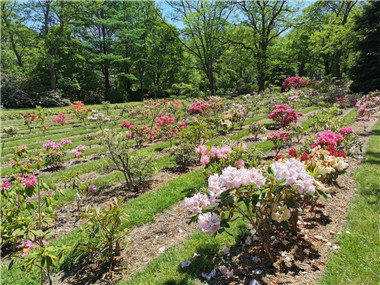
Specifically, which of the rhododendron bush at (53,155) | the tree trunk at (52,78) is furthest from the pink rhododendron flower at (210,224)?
the tree trunk at (52,78)

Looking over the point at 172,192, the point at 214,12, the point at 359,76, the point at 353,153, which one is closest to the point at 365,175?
the point at 353,153

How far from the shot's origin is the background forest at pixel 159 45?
64.0 ft

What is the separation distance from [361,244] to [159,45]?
1112 inches

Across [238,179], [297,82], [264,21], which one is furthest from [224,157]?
[264,21]

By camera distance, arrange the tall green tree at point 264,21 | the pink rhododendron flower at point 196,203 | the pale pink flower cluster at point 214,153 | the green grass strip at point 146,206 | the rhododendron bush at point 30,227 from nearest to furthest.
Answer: the rhododendron bush at point 30,227 < the pink rhododendron flower at point 196,203 < the green grass strip at point 146,206 < the pale pink flower cluster at point 214,153 < the tall green tree at point 264,21

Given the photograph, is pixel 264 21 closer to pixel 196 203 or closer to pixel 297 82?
pixel 297 82

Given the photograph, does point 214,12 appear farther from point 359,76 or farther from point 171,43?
point 359,76

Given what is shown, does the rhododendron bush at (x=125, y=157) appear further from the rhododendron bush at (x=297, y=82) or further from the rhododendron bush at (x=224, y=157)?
the rhododendron bush at (x=297, y=82)

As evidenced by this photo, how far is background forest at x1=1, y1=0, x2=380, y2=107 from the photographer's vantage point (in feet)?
64.0

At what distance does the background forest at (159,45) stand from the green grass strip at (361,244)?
15740mm

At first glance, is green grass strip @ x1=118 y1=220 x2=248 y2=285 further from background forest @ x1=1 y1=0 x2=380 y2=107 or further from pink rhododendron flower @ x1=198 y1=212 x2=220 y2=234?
background forest @ x1=1 y1=0 x2=380 y2=107

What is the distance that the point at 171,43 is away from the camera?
26.5 m

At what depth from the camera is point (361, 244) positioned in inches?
101

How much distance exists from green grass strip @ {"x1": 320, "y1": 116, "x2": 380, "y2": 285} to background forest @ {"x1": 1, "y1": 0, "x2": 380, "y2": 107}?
15740 millimetres
